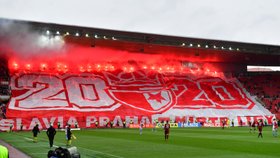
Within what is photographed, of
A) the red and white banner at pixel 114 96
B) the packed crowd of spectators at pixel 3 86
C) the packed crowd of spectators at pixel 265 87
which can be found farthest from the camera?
the packed crowd of spectators at pixel 265 87

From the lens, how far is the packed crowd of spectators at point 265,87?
82469 millimetres

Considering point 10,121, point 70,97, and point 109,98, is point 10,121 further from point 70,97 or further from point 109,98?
point 109,98

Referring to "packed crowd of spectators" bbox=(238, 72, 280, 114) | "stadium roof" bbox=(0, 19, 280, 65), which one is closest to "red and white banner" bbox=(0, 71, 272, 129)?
"packed crowd of spectators" bbox=(238, 72, 280, 114)

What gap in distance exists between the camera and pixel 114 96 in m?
74.2

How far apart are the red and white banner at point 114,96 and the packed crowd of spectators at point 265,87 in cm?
334

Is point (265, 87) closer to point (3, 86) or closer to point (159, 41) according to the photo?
point (159, 41)

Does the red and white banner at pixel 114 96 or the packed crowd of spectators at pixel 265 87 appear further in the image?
the packed crowd of spectators at pixel 265 87

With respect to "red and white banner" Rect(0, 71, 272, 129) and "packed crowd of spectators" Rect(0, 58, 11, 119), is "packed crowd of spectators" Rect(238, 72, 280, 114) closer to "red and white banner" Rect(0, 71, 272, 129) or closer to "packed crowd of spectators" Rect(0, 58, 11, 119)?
"red and white banner" Rect(0, 71, 272, 129)

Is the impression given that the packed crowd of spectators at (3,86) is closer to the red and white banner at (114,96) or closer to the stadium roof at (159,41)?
the red and white banner at (114,96)

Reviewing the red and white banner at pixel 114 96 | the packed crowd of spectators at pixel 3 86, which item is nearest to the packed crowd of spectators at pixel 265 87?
the red and white banner at pixel 114 96

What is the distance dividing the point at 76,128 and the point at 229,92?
3747 centimetres

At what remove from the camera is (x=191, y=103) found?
253 feet

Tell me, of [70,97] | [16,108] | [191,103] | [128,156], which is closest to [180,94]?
[191,103]

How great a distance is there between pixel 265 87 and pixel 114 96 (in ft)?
117
